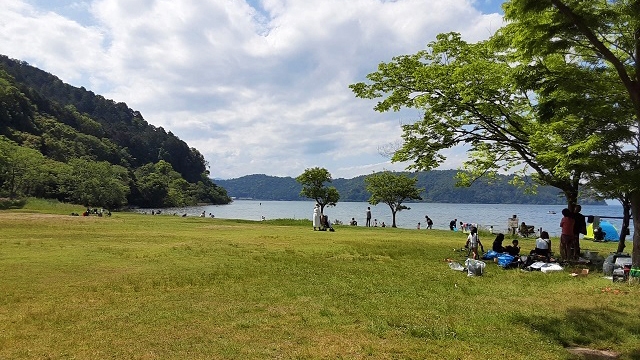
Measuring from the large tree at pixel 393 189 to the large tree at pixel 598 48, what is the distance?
50.6 m

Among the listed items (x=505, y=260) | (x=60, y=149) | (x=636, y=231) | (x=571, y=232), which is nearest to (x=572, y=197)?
(x=571, y=232)

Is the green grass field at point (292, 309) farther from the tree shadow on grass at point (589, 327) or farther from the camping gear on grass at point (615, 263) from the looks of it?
the camping gear on grass at point (615, 263)

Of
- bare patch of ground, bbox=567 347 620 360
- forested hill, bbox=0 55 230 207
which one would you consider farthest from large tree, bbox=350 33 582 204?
forested hill, bbox=0 55 230 207

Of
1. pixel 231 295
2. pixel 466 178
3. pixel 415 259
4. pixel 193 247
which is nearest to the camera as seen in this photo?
pixel 231 295

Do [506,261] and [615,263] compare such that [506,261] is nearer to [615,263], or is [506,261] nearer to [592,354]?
[615,263]

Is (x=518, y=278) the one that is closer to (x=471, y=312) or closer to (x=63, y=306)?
(x=471, y=312)

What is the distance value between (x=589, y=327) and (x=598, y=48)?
5.83 metres

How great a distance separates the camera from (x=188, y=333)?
7504 millimetres

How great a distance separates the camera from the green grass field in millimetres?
6949

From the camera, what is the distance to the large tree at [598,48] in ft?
29.5

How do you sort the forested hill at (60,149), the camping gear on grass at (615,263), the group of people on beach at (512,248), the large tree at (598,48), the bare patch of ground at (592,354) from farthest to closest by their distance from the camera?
1. the forested hill at (60,149)
2. the group of people on beach at (512,248)
3. the camping gear on grass at (615,263)
4. the large tree at (598,48)
5. the bare patch of ground at (592,354)

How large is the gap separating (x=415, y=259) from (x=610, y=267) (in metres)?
Answer: 6.70

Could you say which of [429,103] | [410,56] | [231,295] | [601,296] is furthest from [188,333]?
[410,56]

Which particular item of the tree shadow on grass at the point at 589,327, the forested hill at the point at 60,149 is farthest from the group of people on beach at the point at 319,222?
the forested hill at the point at 60,149
